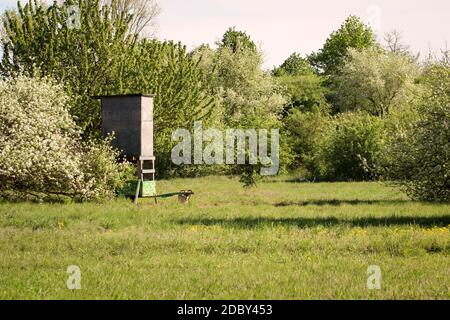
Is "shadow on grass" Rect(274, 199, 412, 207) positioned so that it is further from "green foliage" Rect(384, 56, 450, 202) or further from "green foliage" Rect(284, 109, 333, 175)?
"green foliage" Rect(284, 109, 333, 175)

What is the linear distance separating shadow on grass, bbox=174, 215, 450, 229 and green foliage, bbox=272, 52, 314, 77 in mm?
94646

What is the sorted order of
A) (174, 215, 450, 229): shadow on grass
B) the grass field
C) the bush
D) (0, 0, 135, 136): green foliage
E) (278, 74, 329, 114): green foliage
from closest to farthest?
the grass field
(174, 215, 450, 229): shadow on grass
(0, 0, 135, 136): green foliage
the bush
(278, 74, 329, 114): green foliage

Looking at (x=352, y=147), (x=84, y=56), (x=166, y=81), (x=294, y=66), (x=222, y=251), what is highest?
(x=294, y=66)

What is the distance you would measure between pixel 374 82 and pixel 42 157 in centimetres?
5618

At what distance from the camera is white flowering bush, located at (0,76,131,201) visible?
2784 cm

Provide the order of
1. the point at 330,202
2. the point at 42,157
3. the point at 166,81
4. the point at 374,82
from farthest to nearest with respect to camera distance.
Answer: the point at 374,82 → the point at 166,81 → the point at 330,202 → the point at 42,157

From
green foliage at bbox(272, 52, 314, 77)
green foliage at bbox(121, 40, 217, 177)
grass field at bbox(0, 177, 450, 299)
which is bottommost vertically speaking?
grass field at bbox(0, 177, 450, 299)

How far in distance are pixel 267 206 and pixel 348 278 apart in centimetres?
1488

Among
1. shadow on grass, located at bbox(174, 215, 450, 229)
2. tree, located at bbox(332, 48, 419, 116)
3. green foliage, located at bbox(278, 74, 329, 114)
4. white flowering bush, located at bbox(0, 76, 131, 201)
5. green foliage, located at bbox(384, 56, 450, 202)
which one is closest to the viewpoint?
shadow on grass, located at bbox(174, 215, 450, 229)

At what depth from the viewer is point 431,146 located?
2127 cm

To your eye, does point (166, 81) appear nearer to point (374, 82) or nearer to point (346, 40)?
point (374, 82)

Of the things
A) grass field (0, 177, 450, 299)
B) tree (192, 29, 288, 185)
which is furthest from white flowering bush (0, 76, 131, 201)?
tree (192, 29, 288, 185)

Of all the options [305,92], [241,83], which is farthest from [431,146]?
[305,92]

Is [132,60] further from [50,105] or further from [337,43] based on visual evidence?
[337,43]
